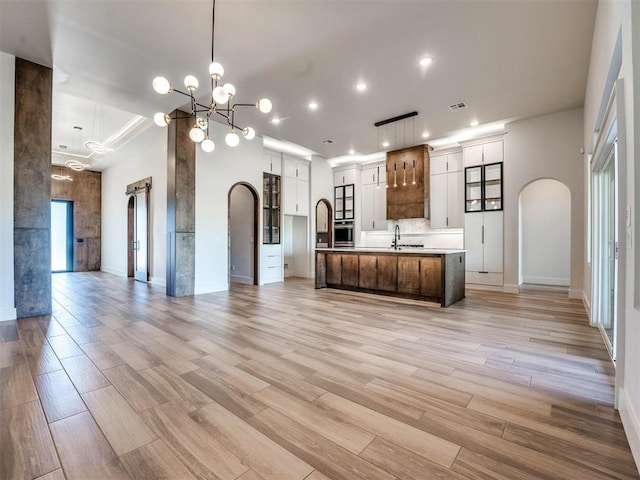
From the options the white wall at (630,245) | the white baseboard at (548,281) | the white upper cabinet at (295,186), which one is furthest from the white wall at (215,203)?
the white baseboard at (548,281)

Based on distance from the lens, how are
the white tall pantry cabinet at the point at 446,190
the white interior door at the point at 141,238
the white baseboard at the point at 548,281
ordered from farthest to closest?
1. the white interior door at the point at 141,238
2. the white tall pantry cabinet at the point at 446,190
3. the white baseboard at the point at 548,281

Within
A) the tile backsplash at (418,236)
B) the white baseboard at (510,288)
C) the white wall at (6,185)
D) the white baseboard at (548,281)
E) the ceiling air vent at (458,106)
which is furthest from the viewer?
the tile backsplash at (418,236)

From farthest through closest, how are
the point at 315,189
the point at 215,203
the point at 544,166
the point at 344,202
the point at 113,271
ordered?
1. the point at 113,271
2. the point at 344,202
3. the point at 315,189
4. the point at 215,203
5. the point at 544,166

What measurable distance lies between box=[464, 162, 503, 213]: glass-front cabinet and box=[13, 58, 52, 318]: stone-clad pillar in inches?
303

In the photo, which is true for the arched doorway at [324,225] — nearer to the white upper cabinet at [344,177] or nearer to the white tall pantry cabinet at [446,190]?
the white upper cabinet at [344,177]

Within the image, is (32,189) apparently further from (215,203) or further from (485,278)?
(485,278)

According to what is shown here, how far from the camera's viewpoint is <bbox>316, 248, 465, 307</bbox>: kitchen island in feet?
16.2

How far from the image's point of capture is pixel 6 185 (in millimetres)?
3877

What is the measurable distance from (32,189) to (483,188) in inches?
315

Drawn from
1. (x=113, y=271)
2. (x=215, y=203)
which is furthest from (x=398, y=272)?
(x=113, y=271)

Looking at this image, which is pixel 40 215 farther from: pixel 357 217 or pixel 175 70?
pixel 357 217

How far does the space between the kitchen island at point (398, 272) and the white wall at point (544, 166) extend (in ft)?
4.66

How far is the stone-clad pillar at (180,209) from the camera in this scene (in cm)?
567

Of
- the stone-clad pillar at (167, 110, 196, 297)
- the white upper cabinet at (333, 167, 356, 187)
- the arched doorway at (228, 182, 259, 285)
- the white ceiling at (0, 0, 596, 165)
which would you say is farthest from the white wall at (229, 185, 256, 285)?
the white upper cabinet at (333, 167, 356, 187)
